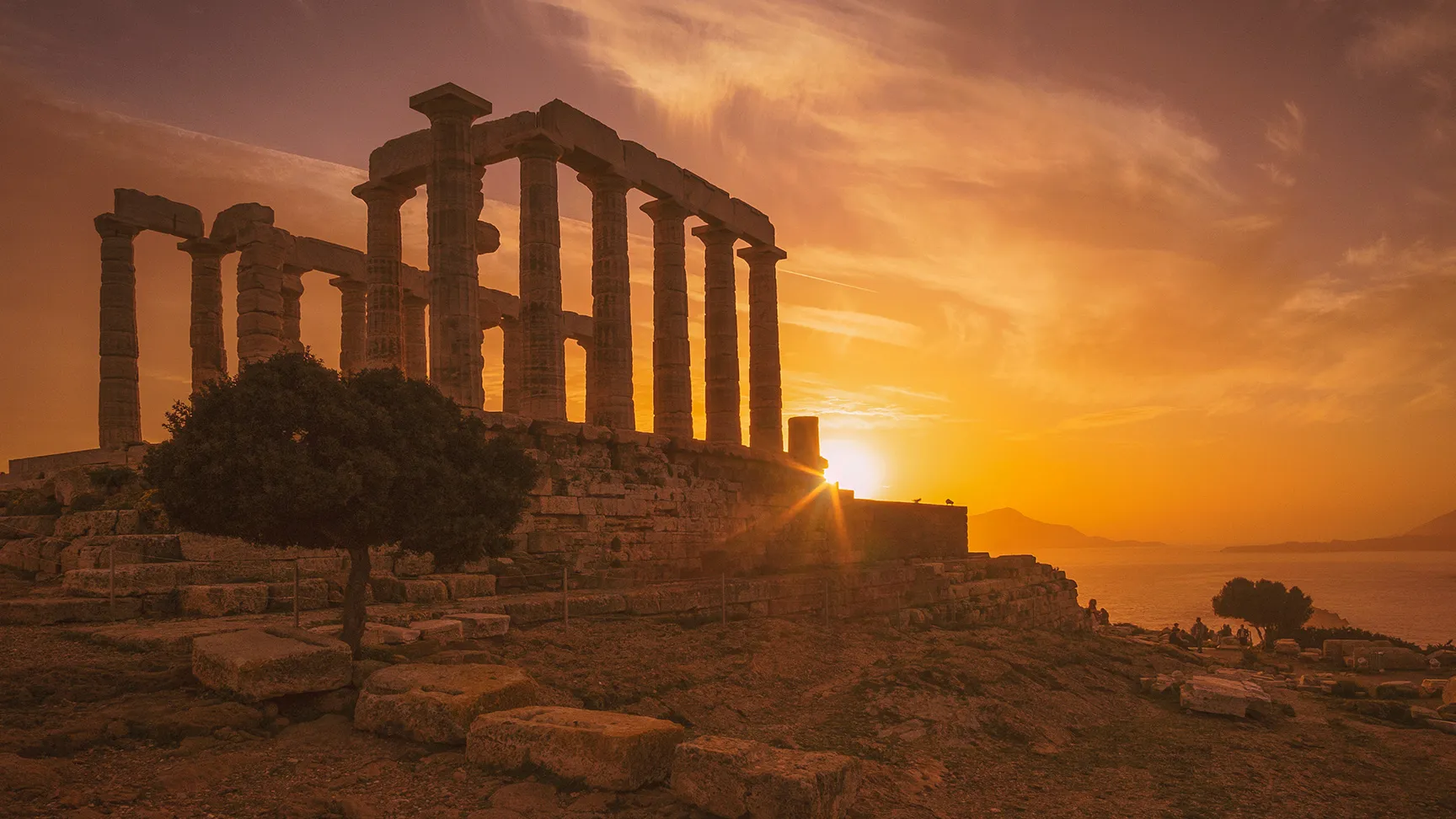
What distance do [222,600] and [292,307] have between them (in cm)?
1746

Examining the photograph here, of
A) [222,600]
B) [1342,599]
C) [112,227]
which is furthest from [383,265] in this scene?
[1342,599]

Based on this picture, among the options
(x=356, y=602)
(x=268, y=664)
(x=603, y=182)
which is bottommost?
(x=268, y=664)

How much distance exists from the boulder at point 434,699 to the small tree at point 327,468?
160 centimetres

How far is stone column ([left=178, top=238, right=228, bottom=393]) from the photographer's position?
86.3 feet

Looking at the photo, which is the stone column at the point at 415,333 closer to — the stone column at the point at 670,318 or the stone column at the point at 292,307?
the stone column at the point at 292,307

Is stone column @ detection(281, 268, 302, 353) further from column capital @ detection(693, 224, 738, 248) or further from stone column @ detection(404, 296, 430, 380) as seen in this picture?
column capital @ detection(693, 224, 738, 248)

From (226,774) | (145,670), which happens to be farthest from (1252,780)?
(145,670)

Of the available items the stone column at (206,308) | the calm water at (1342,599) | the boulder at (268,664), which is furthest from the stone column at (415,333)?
the calm water at (1342,599)

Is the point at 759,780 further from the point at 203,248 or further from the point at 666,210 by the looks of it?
the point at 203,248

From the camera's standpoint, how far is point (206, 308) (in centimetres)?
2641

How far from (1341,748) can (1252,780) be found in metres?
3.77

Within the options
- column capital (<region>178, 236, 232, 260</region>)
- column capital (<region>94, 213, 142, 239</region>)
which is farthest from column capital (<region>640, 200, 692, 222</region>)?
column capital (<region>94, 213, 142, 239</region>)

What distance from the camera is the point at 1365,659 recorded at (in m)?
30.3

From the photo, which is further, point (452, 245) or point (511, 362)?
point (511, 362)
